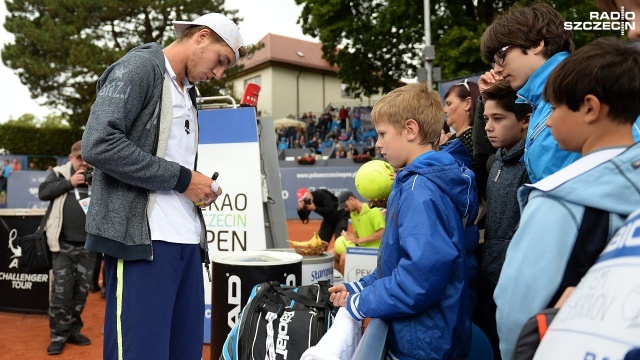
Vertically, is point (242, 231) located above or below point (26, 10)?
below

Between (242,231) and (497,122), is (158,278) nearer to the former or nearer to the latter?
(497,122)

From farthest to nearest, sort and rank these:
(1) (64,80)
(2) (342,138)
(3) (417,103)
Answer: (2) (342,138) → (1) (64,80) → (3) (417,103)

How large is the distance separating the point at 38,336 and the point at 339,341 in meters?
4.83

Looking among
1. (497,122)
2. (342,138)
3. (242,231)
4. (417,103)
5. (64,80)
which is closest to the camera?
(417,103)

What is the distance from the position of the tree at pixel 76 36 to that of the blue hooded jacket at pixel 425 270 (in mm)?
22362

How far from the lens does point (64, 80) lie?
24375mm

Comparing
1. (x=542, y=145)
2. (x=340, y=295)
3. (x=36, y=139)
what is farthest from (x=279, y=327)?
(x=36, y=139)

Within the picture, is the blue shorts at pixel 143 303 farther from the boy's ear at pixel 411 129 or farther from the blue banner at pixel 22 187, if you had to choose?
the blue banner at pixel 22 187

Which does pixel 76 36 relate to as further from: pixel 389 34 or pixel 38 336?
pixel 38 336

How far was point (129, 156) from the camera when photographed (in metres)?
2.12

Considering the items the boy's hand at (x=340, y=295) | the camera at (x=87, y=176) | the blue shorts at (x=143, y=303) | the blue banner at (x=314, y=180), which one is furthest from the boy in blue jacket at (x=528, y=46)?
the blue banner at (x=314, y=180)

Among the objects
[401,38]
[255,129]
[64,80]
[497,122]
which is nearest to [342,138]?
[401,38]

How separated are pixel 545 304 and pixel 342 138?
2642 cm

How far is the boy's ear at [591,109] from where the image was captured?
1267 millimetres
